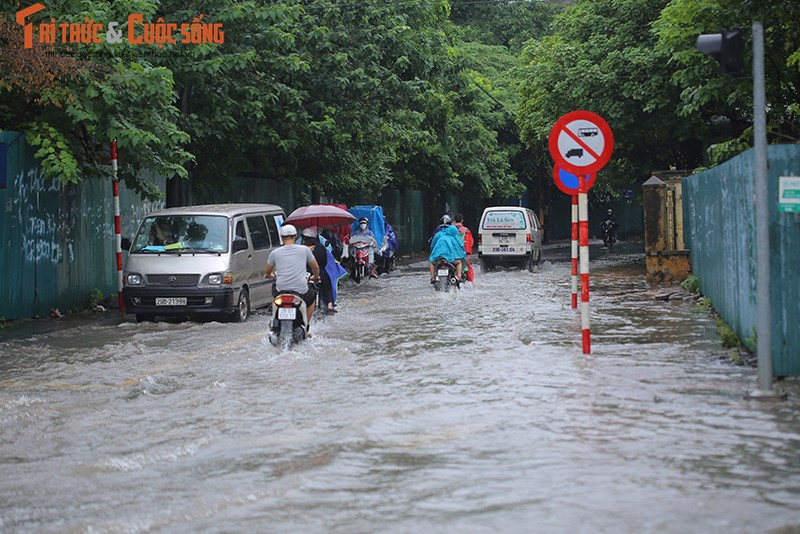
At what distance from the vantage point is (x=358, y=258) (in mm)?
27922

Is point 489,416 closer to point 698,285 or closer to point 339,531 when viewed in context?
point 339,531

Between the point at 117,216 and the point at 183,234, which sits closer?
the point at 183,234

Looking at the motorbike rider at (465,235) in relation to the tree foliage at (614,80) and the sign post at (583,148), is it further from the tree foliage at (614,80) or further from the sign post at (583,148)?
the sign post at (583,148)

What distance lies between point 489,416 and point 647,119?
80.1 ft

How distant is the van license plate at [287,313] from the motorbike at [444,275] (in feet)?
30.4

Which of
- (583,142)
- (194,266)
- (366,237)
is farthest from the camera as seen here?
(366,237)

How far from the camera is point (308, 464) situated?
750 cm

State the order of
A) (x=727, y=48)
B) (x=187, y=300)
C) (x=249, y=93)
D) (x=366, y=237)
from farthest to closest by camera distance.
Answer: (x=366, y=237) < (x=249, y=93) < (x=187, y=300) < (x=727, y=48)

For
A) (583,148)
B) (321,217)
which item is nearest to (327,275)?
(321,217)

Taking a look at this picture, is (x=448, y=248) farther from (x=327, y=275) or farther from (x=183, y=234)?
(x=183, y=234)

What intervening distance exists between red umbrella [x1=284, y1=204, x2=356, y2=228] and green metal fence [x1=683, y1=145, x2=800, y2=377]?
688 cm

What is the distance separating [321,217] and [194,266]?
11.7 feet

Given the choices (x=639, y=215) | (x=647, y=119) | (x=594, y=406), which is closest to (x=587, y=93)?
(x=647, y=119)

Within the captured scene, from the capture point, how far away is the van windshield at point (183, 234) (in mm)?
17828
